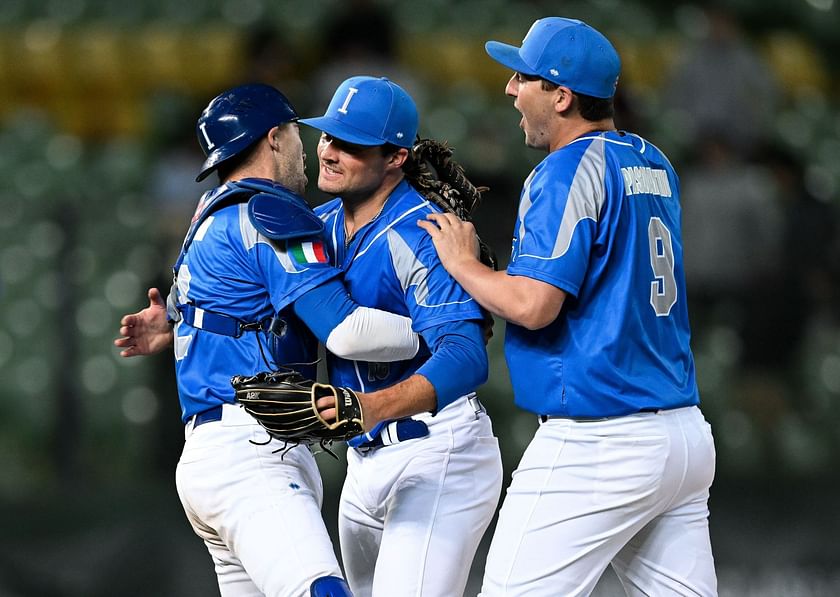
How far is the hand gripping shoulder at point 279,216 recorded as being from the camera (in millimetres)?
2729

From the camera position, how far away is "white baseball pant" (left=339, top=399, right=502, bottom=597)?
2.82 m

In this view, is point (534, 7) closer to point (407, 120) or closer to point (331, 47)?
point (331, 47)

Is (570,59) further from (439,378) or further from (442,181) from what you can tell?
(439,378)

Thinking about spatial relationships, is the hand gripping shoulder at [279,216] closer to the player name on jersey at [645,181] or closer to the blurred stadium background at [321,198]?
the player name on jersey at [645,181]

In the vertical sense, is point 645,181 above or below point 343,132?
below

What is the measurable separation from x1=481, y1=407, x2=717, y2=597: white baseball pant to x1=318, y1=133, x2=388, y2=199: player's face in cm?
82

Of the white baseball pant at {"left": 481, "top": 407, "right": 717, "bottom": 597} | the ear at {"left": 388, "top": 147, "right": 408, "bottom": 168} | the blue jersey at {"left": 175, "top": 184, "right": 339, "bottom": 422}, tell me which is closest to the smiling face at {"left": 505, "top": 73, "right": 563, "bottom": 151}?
the ear at {"left": 388, "top": 147, "right": 408, "bottom": 168}

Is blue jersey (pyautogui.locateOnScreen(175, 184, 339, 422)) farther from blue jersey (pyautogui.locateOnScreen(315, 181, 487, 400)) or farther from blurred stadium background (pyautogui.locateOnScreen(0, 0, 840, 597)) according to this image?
blurred stadium background (pyautogui.locateOnScreen(0, 0, 840, 597))

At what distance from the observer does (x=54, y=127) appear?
763cm

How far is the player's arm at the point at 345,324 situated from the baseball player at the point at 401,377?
61 mm

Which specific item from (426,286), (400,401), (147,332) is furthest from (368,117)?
(147,332)

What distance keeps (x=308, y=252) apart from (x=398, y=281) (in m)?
0.29

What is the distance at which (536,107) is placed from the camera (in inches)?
113

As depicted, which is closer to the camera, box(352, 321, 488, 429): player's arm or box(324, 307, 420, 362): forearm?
box(352, 321, 488, 429): player's arm
